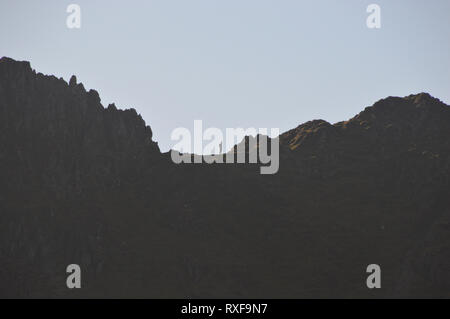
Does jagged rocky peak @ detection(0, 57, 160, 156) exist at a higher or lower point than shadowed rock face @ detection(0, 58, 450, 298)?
higher

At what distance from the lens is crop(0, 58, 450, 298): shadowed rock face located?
157m

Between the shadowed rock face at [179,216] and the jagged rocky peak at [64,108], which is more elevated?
the jagged rocky peak at [64,108]

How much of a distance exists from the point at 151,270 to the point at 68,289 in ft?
65.4

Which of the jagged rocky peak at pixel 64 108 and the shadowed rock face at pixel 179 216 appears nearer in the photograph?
the shadowed rock face at pixel 179 216

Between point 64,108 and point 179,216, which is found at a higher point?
point 64,108

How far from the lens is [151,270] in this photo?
534 ft

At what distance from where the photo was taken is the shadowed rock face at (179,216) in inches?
6196

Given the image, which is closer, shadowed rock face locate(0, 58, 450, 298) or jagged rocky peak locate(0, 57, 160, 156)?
shadowed rock face locate(0, 58, 450, 298)

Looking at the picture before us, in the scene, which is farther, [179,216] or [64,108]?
[64,108]

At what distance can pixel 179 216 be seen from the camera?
7072 inches

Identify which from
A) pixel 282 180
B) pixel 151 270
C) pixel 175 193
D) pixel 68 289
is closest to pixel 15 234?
pixel 68 289
